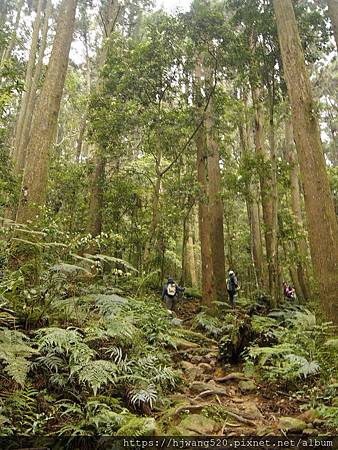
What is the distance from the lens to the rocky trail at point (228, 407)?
372 centimetres

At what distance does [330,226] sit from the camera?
245 inches

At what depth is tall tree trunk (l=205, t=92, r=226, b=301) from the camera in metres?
12.2

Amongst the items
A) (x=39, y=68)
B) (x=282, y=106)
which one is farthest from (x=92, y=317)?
(x=282, y=106)

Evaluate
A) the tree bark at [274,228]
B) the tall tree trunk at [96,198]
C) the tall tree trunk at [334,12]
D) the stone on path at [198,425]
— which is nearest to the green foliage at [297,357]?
the stone on path at [198,425]

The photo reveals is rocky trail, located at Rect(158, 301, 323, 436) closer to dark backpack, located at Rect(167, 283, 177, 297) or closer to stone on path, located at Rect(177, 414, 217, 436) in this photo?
stone on path, located at Rect(177, 414, 217, 436)

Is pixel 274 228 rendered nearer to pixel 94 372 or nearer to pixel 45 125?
pixel 45 125

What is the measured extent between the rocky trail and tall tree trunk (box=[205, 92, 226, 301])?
5900 millimetres

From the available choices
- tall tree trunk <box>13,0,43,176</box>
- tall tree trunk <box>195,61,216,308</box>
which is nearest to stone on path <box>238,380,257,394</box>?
tall tree trunk <box>195,61,216,308</box>

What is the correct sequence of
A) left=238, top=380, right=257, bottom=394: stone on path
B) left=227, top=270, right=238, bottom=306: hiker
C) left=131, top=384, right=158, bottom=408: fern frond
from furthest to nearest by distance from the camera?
left=227, top=270, right=238, bottom=306: hiker, left=238, top=380, right=257, bottom=394: stone on path, left=131, top=384, right=158, bottom=408: fern frond

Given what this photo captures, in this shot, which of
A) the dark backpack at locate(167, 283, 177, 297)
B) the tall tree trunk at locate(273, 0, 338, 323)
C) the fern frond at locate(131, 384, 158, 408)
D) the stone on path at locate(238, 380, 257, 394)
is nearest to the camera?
the fern frond at locate(131, 384, 158, 408)

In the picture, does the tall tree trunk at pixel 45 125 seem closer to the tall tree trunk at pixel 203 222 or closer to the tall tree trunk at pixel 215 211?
the tall tree trunk at pixel 203 222

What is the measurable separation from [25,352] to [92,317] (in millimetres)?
1836

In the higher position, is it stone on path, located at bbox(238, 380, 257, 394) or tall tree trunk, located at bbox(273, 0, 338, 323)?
tall tree trunk, located at bbox(273, 0, 338, 323)

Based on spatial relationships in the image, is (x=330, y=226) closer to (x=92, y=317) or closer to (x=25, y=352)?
(x=92, y=317)
